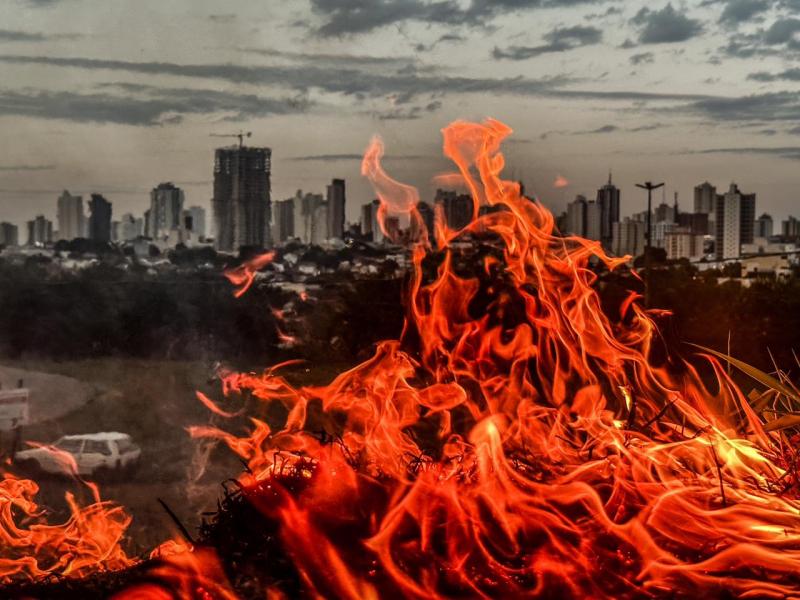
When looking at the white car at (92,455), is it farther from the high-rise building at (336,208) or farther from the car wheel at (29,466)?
the high-rise building at (336,208)

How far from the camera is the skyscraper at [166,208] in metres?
14.4

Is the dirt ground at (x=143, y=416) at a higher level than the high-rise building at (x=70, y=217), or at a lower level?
lower

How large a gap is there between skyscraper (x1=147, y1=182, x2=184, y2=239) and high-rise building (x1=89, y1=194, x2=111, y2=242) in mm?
768

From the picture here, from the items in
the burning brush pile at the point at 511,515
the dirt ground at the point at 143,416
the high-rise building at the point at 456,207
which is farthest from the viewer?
the dirt ground at the point at 143,416

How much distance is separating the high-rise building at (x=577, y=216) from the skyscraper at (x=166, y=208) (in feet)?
18.3

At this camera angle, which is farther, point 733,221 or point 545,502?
point 733,221

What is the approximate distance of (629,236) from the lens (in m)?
12.1

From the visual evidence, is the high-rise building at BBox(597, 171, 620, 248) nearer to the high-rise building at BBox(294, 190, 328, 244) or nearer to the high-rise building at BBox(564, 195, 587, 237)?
the high-rise building at BBox(564, 195, 587, 237)

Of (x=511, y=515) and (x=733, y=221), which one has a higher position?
(x=733, y=221)

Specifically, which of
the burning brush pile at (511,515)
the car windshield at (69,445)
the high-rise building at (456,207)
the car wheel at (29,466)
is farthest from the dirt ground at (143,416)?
the burning brush pile at (511,515)

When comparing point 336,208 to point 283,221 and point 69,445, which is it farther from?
point 69,445

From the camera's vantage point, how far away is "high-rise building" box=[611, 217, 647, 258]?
11875mm

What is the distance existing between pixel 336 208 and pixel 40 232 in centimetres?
466

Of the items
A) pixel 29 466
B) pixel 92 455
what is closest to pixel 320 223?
pixel 92 455
